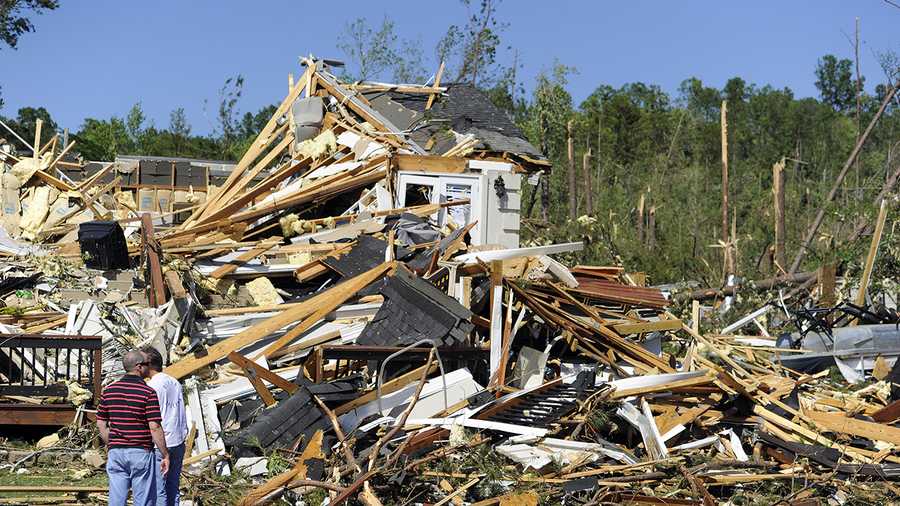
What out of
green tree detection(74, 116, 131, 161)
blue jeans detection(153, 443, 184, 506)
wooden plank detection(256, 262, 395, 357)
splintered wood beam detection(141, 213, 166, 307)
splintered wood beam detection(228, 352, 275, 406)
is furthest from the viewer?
green tree detection(74, 116, 131, 161)

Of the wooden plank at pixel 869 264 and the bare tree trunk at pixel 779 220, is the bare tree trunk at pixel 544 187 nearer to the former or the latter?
the bare tree trunk at pixel 779 220

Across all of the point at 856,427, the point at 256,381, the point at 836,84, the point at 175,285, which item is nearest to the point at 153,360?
the point at 256,381

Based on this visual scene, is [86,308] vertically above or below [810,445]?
Result: above

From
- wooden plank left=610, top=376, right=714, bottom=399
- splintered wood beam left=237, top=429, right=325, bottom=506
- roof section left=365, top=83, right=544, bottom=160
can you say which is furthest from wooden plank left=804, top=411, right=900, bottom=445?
roof section left=365, top=83, right=544, bottom=160

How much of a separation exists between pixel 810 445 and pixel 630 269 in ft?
37.6

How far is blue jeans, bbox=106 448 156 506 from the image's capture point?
6.84 m

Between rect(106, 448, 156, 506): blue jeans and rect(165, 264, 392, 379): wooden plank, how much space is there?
389 centimetres

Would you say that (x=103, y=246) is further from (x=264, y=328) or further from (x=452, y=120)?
(x=452, y=120)

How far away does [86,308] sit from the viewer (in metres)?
11.6

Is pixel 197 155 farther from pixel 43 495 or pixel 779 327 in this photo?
pixel 43 495

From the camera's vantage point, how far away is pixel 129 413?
6.83 metres

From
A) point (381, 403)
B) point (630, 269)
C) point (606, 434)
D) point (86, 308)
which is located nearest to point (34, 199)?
point (86, 308)

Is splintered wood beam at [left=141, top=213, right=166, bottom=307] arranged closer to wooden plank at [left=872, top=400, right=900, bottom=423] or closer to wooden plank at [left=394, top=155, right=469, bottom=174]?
wooden plank at [left=394, top=155, right=469, bottom=174]

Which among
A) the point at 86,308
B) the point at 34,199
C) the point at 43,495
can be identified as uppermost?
the point at 34,199
